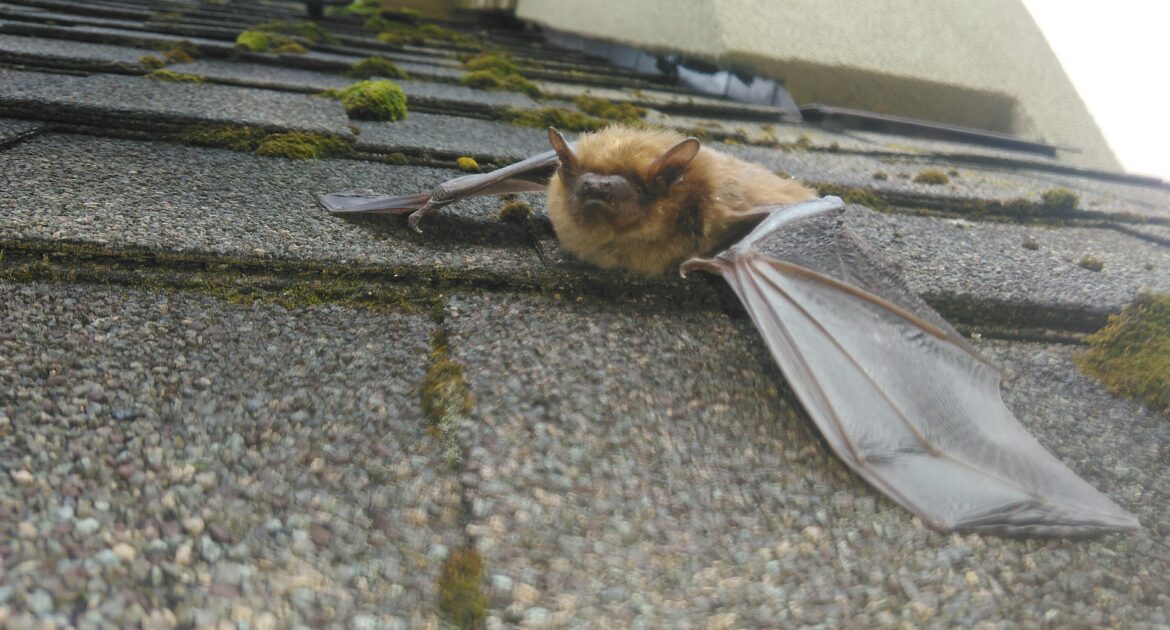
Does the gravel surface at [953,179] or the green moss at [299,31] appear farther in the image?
the green moss at [299,31]

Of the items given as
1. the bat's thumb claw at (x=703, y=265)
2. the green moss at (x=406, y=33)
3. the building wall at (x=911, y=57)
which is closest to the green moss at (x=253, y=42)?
the green moss at (x=406, y=33)

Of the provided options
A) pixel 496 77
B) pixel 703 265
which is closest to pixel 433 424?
pixel 703 265

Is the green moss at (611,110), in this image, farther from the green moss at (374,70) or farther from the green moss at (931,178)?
the green moss at (931,178)

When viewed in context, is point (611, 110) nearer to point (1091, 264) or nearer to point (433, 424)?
point (1091, 264)

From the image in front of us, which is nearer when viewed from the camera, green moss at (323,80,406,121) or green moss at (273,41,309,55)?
green moss at (323,80,406,121)

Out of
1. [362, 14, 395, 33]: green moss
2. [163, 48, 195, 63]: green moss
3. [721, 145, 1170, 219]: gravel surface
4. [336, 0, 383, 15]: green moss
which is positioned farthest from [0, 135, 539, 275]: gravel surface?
[336, 0, 383, 15]: green moss

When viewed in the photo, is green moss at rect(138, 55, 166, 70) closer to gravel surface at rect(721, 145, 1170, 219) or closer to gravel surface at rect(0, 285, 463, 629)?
gravel surface at rect(0, 285, 463, 629)
